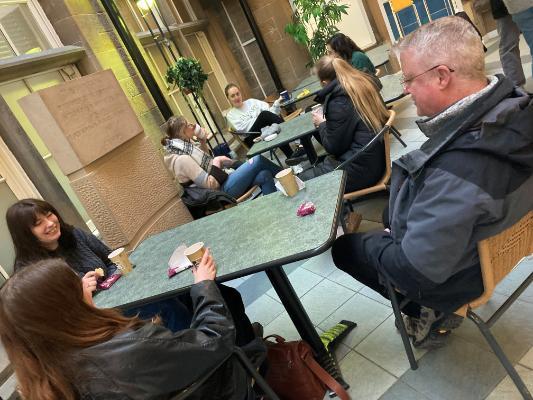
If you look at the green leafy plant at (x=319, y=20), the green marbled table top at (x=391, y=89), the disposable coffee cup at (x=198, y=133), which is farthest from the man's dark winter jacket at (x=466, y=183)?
the green leafy plant at (x=319, y=20)

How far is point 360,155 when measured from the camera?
2.34 meters

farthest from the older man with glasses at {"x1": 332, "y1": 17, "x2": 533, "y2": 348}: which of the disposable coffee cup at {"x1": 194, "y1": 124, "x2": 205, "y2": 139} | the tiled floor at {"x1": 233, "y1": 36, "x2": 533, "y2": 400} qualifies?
the disposable coffee cup at {"x1": 194, "y1": 124, "x2": 205, "y2": 139}

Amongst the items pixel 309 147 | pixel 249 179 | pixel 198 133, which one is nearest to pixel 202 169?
pixel 249 179

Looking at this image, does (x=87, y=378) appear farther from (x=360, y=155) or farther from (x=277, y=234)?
(x=360, y=155)

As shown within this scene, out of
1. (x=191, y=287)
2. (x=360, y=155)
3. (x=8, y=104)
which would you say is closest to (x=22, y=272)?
(x=191, y=287)

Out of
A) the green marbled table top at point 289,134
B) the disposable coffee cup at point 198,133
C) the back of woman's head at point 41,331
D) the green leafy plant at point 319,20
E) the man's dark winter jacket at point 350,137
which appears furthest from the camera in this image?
the green leafy plant at point 319,20

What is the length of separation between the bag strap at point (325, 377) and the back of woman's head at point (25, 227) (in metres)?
1.44

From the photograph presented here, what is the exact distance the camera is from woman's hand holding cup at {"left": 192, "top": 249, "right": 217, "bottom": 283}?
1485 millimetres

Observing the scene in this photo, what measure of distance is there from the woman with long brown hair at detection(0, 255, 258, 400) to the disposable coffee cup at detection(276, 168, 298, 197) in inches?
34.9

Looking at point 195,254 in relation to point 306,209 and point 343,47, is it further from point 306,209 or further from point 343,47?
point 343,47

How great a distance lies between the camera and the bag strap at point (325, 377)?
161 centimetres

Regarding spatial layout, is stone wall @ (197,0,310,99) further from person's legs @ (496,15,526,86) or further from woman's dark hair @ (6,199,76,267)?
woman's dark hair @ (6,199,76,267)

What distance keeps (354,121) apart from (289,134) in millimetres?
946

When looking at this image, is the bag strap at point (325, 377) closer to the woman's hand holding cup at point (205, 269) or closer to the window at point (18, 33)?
the woman's hand holding cup at point (205, 269)
